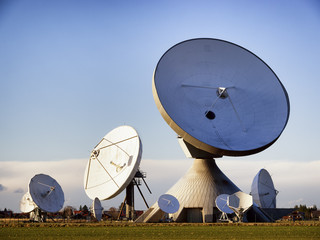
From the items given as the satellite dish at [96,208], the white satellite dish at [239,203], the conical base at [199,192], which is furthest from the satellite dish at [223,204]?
the satellite dish at [96,208]

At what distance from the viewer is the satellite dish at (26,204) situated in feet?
201

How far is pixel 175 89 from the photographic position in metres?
51.7

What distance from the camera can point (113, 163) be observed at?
5650 cm

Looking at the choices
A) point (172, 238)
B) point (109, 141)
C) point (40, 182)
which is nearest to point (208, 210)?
point (109, 141)

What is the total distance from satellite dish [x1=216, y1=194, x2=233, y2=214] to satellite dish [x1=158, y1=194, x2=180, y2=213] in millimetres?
4169

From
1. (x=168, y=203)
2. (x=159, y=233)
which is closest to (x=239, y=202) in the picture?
(x=168, y=203)

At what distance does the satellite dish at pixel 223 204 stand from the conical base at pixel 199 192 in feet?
7.88

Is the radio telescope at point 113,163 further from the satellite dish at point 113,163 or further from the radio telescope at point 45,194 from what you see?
the radio telescope at point 45,194

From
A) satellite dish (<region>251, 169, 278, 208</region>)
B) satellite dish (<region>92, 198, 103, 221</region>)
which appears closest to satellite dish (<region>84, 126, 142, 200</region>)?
satellite dish (<region>92, 198, 103, 221</region>)

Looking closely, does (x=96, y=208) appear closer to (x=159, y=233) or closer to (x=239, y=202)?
(x=239, y=202)

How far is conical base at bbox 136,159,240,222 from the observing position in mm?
57000

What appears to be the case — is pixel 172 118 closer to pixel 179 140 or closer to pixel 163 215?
pixel 179 140

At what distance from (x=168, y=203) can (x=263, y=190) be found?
14.7 m

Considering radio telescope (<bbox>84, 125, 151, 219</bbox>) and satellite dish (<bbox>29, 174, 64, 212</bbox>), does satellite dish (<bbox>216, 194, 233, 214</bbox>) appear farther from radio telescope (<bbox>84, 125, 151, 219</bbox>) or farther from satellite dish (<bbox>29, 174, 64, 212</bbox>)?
satellite dish (<bbox>29, 174, 64, 212</bbox>)
